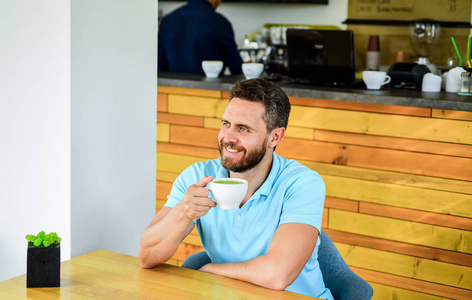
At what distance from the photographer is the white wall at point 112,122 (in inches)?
74.5

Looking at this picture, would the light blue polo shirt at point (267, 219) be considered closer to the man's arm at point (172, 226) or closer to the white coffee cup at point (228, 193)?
the man's arm at point (172, 226)

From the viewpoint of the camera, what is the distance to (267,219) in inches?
73.6

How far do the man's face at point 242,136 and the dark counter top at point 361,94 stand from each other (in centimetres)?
119

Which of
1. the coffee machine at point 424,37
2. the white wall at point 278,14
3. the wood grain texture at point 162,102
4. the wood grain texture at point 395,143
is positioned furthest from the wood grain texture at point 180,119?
the white wall at point 278,14

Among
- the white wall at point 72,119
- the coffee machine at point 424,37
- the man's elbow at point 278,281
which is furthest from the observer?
the coffee machine at point 424,37

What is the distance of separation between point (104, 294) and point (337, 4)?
4.82 m

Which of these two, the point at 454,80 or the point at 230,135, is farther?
the point at 454,80

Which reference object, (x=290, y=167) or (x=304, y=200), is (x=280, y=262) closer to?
(x=304, y=200)

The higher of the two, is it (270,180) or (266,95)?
(266,95)

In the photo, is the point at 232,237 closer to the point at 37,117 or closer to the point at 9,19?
the point at 37,117

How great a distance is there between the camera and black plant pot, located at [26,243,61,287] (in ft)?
4.94

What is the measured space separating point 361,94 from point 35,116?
162 centimetres

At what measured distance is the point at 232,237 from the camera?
6.22 feet

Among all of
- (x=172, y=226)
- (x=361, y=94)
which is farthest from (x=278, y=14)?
(x=172, y=226)
